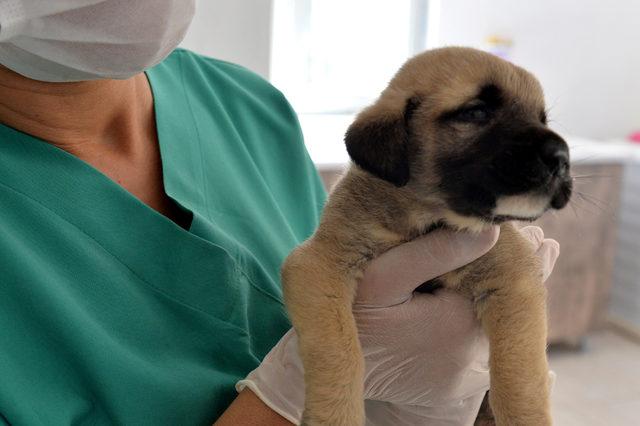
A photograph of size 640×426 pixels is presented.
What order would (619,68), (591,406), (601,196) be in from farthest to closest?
(619,68)
(601,196)
(591,406)

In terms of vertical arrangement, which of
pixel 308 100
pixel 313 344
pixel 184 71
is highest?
pixel 184 71

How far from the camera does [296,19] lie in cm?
367

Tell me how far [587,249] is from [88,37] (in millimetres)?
2854

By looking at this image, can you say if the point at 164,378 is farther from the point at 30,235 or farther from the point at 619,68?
the point at 619,68

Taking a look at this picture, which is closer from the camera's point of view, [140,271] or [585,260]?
[140,271]

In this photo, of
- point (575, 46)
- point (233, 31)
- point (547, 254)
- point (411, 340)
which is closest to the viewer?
point (411, 340)

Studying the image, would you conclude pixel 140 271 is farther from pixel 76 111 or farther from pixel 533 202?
pixel 533 202

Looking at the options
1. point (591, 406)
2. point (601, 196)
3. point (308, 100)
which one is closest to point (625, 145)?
point (601, 196)

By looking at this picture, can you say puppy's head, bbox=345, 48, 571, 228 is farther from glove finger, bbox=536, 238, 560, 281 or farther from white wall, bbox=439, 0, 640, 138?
white wall, bbox=439, 0, 640, 138

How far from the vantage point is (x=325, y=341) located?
1039mm

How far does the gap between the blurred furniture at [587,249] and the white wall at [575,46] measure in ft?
1.63

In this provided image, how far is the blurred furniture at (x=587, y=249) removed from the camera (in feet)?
10.8

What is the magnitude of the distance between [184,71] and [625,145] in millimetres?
2877

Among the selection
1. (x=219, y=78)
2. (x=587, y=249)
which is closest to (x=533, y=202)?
(x=219, y=78)
